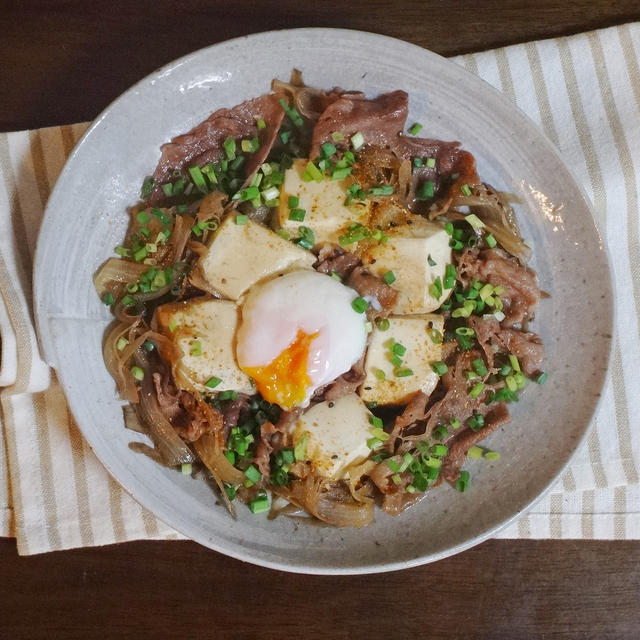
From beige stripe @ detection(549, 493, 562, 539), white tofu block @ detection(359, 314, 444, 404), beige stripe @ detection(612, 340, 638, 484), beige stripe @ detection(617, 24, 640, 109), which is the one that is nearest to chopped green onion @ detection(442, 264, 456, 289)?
white tofu block @ detection(359, 314, 444, 404)

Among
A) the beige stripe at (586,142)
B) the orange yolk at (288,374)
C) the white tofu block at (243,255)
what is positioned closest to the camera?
the orange yolk at (288,374)

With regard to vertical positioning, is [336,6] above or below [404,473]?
above

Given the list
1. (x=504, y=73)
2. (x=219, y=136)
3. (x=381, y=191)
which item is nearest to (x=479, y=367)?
Answer: (x=381, y=191)

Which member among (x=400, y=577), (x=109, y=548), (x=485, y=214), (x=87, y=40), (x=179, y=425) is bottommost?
(x=400, y=577)

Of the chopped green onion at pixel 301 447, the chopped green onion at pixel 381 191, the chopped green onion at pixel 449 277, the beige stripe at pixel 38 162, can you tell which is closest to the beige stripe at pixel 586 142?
the chopped green onion at pixel 449 277

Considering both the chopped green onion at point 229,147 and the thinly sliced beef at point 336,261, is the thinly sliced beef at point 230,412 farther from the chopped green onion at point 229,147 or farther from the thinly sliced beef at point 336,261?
the chopped green onion at point 229,147

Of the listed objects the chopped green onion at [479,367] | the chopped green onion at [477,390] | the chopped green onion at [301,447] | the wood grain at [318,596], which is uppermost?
the chopped green onion at [479,367]

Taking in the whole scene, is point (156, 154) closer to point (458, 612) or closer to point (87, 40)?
point (87, 40)

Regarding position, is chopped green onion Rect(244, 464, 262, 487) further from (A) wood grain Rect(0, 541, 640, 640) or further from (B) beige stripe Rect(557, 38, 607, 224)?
(B) beige stripe Rect(557, 38, 607, 224)

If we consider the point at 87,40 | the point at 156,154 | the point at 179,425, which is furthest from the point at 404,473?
the point at 87,40
